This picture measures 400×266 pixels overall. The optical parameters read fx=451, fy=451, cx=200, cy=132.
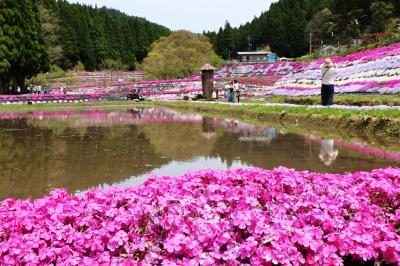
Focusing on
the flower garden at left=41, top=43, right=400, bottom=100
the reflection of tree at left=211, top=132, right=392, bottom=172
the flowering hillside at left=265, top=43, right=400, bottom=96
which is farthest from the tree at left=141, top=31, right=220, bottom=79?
the reflection of tree at left=211, top=132, right=392, bottom=172

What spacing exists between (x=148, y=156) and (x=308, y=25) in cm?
9590

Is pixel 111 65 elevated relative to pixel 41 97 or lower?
elevated

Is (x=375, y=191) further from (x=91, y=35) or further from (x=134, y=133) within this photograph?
(x=91, y=35)

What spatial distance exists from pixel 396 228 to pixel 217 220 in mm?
1445

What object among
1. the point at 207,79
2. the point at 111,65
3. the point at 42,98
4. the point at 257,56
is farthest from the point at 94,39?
the point at 207,79

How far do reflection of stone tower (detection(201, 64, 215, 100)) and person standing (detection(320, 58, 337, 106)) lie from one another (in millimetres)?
16693

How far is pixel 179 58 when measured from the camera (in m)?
74.3

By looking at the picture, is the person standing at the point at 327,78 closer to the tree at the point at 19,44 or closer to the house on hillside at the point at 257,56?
the tree at the point at 19,44

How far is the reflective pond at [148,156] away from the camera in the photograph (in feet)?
21.2

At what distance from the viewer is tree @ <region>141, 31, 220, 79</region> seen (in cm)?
7356

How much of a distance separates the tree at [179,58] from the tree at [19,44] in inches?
921

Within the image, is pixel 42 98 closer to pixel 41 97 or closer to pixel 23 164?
pixel 41 97

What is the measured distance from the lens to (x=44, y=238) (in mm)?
3074

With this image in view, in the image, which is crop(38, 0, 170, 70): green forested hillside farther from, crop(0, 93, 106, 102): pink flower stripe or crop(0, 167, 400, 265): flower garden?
crop(0, 167, 400, 265): flower garden
